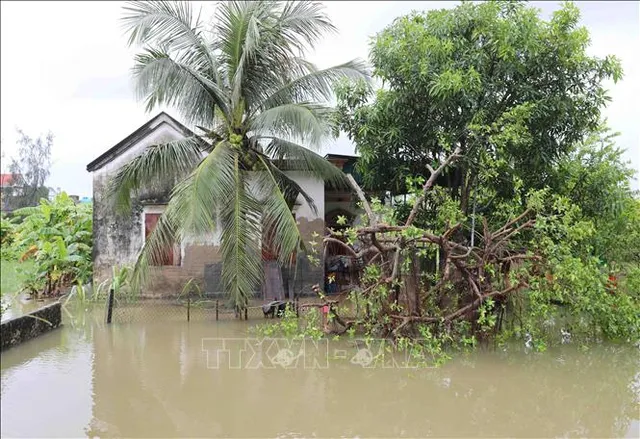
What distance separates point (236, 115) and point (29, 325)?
207 inches

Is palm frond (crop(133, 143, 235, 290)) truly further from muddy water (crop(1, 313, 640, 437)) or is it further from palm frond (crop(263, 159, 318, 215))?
muddy water (crop(1, 313, 640, 437))

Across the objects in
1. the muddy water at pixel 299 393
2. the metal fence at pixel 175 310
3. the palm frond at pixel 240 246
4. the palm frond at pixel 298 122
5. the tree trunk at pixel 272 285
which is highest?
the palm frond at pixel 298 122

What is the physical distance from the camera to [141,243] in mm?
12055

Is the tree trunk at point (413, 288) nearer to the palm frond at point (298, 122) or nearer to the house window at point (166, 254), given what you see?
the palm frond at point (298, 122)

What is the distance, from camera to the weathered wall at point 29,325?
7.29 m

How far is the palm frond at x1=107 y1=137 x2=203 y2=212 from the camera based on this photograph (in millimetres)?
10102

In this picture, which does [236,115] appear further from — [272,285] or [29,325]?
[29,325]

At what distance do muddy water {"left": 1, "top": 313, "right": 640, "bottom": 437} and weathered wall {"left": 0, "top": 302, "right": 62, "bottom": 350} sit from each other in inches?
5.9

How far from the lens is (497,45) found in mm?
8156

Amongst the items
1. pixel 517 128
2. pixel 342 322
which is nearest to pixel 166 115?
pixel 342 322

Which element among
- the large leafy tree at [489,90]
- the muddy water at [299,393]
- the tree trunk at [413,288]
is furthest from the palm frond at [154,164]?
the tree trunk at [413,288]

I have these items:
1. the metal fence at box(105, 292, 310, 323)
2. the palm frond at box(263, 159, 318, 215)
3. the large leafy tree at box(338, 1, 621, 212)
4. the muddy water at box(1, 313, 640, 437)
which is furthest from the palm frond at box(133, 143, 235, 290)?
the large leafy tree at box(338, 1, 621, 212)

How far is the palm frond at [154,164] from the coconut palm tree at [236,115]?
0.02m

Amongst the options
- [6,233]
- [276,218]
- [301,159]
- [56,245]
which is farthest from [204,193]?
[6,233]
